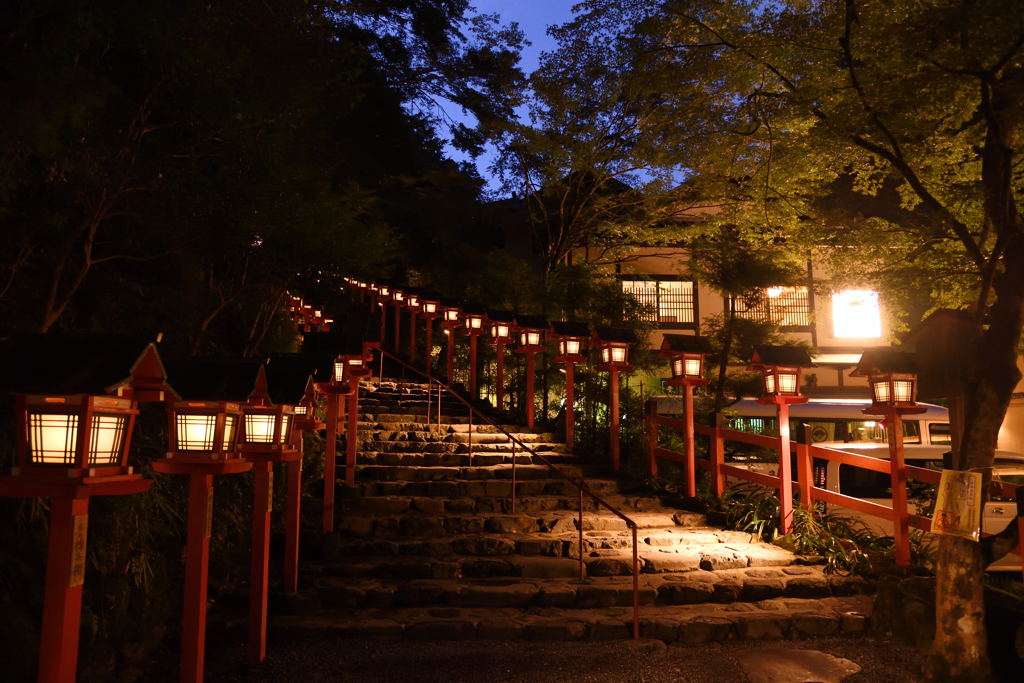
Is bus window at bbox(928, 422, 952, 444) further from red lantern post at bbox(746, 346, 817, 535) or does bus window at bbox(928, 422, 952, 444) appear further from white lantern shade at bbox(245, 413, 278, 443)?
white lantern shade at bbox(245, 413, 278, 443)

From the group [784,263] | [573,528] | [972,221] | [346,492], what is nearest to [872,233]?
[972,221]

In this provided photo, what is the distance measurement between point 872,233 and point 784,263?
2970 millimetres

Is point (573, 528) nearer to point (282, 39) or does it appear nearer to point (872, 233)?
point (872, 233)

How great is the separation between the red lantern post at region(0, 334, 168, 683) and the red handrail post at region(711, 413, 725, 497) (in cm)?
874

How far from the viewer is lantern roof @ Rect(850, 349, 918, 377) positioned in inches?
308

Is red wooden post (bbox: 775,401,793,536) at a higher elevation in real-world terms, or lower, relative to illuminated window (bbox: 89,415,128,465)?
lower

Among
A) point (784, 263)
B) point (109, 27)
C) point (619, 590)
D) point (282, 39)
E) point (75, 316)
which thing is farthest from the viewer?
point (784, 263)

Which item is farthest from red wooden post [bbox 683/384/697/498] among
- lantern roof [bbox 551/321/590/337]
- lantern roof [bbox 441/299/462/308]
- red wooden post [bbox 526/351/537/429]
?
lantern roof [bbox 441/299/462/308]

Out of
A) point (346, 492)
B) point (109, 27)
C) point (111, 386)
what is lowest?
point (346, 492)

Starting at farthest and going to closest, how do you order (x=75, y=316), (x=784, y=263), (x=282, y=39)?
(x=784, y=263) < (x=282, y=39) < (x=75, y=316)

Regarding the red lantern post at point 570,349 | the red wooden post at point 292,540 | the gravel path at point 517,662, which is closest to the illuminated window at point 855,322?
the red lantern post at point 570,349

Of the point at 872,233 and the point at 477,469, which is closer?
the point at 872,233

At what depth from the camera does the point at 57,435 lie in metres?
3.18

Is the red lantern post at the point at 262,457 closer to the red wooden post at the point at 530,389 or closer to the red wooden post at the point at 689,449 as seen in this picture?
the red wooden post at the point at 689,449
